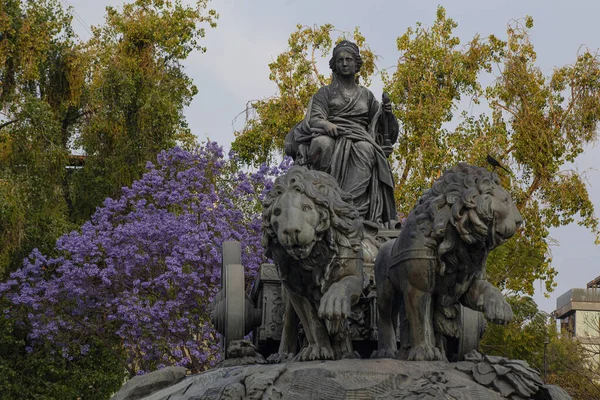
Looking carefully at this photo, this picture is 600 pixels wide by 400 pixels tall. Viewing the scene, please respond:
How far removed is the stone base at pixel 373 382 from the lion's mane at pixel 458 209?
80cm

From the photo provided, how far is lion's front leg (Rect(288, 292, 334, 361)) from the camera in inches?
298

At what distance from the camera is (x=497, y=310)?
714 cm

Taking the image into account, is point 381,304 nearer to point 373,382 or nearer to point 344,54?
point 373,382

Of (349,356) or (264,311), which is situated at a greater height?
(264,311)

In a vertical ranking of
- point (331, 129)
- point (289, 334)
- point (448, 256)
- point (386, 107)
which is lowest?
point (289, 334)

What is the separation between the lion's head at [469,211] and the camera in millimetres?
7035

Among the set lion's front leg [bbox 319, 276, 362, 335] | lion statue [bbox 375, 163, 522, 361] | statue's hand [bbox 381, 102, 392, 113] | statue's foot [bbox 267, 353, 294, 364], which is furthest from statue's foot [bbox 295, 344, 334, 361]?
statue's hand [bbox 381, 102, 392, 113]

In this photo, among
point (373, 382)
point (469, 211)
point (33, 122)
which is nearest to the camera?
point (373, 382)

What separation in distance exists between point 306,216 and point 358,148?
8.49 ft

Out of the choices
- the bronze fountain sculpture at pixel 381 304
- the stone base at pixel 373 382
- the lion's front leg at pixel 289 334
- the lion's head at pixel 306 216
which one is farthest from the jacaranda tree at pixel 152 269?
the stone base at pixel 373 382

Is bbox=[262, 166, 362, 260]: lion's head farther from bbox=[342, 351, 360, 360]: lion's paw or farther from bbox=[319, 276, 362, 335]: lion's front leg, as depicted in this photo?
bbox=[342, 351, 360, 360]: lion's paw

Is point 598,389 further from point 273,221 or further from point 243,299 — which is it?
point 273,221

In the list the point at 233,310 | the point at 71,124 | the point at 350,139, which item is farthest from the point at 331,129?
the point at 71,124

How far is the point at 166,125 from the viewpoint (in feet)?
92.3
